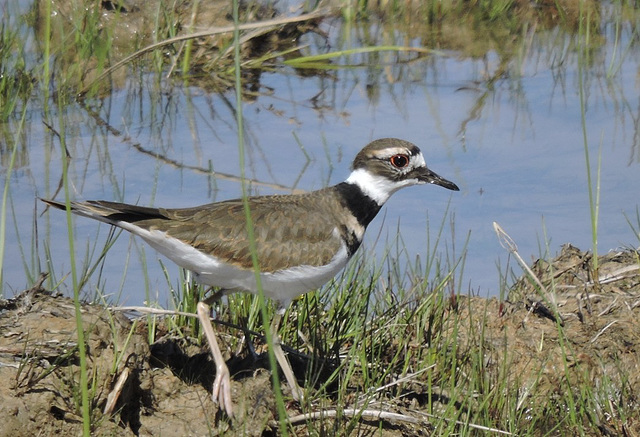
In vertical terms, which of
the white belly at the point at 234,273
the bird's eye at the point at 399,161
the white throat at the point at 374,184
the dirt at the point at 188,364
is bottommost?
the dirt at the point at 188,364

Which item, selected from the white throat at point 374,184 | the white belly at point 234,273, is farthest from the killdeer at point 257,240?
the white throat at point 374,184

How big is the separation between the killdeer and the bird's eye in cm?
30

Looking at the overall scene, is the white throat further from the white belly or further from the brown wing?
the white belly

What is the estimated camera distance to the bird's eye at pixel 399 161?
5.25 meters

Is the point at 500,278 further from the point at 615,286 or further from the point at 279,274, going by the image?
the point at 279,274

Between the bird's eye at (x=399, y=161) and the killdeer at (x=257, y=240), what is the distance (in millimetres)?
301

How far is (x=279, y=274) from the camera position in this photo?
186 inches

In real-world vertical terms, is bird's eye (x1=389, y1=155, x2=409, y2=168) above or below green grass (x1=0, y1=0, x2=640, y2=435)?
above

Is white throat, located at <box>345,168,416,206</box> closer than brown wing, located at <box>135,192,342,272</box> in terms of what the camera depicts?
No

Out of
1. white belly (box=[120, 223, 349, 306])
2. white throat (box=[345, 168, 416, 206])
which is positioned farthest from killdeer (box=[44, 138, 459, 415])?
white throat (box=[345, 168, 416, 206])

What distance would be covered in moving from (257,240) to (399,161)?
3.16 ft

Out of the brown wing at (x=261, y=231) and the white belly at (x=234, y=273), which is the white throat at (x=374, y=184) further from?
the white belly at (x=234, y=273)

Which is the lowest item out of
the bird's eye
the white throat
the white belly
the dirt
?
the dirt

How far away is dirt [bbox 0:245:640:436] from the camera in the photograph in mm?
4094
